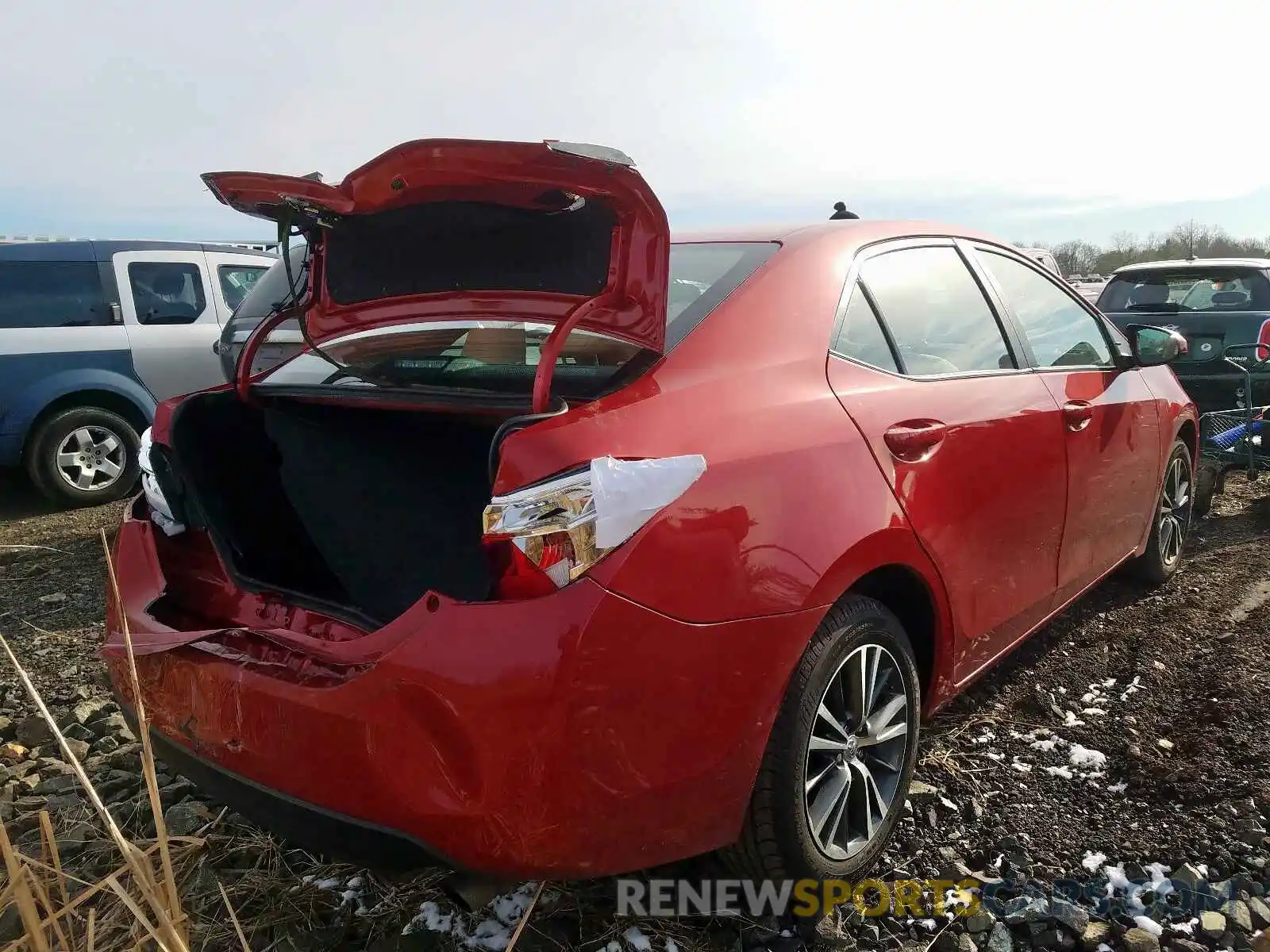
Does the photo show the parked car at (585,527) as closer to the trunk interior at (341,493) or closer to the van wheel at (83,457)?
the trunk interior at (341,493)

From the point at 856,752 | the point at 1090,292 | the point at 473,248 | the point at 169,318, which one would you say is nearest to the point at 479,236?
the point at 473,248

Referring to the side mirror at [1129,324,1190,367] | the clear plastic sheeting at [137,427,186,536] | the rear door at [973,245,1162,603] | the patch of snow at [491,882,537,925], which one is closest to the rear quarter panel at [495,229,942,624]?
the patch of snow at [491,882,537,925]

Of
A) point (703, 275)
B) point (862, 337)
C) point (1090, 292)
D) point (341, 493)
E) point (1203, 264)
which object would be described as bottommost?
point (1090, 292)

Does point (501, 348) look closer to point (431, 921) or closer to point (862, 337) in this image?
point (862, 337)

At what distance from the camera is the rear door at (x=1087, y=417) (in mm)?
2924

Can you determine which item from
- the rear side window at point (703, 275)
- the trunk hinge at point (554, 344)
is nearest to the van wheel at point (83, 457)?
the rear side window at point (703, 275)

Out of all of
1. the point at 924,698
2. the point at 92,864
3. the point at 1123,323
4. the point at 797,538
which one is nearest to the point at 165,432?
the point at 92,864

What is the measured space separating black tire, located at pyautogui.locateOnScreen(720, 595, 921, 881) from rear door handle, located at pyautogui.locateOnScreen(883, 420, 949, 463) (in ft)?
1.18

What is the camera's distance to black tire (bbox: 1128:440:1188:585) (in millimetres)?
3936

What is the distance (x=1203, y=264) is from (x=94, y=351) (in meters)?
8.30

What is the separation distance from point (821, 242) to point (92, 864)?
7.93 ft

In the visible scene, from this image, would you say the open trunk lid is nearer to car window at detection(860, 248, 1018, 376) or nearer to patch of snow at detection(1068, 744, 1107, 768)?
car window at detection(860, 248, 1018, 376)

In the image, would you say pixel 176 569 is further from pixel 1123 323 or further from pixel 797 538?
pixel 1123 323

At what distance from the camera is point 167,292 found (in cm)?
687
